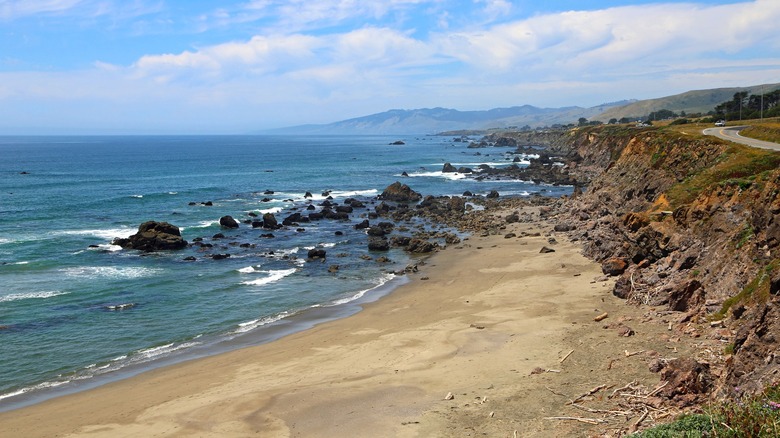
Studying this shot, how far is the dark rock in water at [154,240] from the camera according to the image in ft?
148

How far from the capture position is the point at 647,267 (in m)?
27.0

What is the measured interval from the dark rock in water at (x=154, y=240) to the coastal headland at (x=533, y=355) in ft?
73.3

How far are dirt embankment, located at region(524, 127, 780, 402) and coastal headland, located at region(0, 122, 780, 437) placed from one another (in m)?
0.07

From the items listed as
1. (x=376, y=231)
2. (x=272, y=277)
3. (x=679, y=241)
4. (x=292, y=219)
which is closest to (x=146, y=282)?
(x=272, y=277)

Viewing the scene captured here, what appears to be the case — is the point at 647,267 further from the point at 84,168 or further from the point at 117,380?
the point at 84,168

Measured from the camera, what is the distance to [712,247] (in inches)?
925

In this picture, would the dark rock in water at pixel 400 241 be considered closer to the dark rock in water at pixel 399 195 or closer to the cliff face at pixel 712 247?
the cliff face at pixel 712 247

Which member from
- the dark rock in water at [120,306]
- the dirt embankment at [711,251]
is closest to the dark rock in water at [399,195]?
the dirt embankment at [711,251]

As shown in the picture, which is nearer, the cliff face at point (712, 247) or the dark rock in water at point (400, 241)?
the cliff face at point (712, 247)

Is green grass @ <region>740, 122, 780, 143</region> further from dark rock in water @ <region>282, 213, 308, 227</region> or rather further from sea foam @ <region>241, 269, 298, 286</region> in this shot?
dark rock in water @ <region>282, 213, 308, 227</region>

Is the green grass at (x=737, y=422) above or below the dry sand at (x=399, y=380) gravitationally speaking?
above

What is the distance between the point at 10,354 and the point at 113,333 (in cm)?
414

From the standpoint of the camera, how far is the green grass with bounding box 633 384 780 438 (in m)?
8.25

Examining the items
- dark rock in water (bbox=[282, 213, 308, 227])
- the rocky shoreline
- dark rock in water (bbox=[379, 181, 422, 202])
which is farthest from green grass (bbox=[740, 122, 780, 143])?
dark rock in water (bbox=[282, 213, 308, 227])
